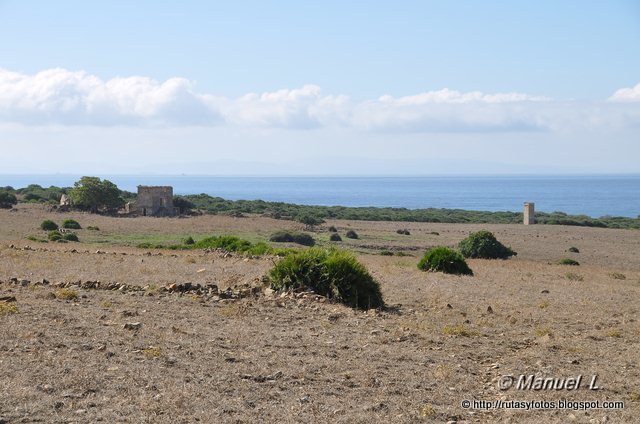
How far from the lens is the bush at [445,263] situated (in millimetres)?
26125

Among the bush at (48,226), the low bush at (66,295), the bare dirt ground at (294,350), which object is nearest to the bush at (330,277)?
the bare dirt ground at (294,350)

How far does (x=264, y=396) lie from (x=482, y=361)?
407 cm

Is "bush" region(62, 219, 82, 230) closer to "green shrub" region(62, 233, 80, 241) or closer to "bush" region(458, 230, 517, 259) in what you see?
"green shrub" region(62, 233, 80, 241)

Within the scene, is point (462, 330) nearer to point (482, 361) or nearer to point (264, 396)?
point (482, 361)

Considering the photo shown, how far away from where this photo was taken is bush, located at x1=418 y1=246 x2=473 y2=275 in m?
26.1

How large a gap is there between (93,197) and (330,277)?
154 feet

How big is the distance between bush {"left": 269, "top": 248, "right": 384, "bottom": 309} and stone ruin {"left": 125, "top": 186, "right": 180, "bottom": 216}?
1708 inches

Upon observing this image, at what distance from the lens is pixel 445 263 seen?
26.2m

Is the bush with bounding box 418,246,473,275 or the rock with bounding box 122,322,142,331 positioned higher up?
the rock with bounding box 122,322,142,331

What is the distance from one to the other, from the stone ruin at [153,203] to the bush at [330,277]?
1708 inches

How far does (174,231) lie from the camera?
49219 millimetres

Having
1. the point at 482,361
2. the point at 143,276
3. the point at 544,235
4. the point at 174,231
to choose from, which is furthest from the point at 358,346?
the point at 544,235

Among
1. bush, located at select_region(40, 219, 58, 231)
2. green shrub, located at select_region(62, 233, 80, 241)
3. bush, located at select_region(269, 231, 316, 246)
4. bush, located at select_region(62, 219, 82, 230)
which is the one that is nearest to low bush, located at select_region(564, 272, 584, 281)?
bush, located at select_region(269, 231, 316, 246)

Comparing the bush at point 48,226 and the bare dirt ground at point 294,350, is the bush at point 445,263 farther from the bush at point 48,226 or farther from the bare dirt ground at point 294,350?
the bush at point 48,226
